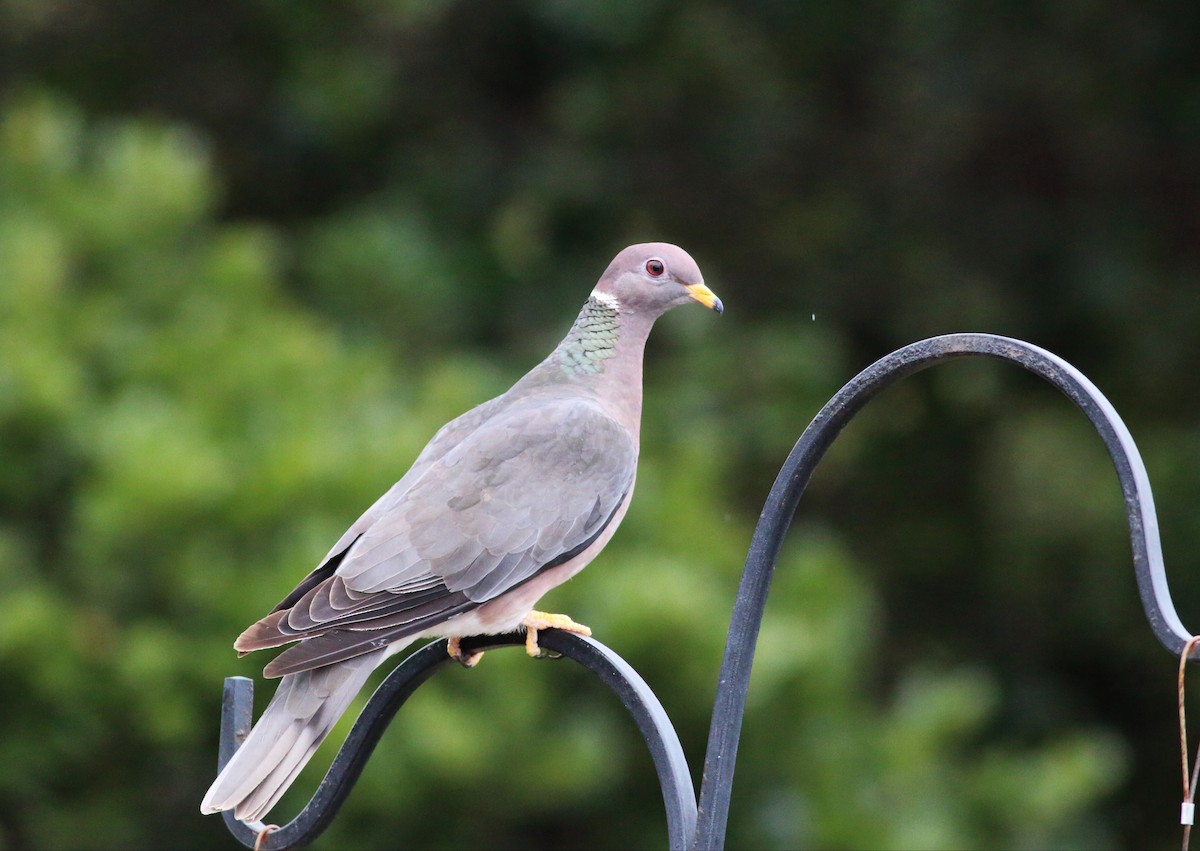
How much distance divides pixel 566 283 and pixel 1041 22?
7.30 feet

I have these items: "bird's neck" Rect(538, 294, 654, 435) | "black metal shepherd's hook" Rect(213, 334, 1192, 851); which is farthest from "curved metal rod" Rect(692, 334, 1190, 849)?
"bird's neck" Rect(538, 294, 654, 435)

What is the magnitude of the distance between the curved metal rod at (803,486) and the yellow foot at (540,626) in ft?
2.06

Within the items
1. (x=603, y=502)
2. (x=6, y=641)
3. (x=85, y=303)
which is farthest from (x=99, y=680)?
(x=603, y=502)

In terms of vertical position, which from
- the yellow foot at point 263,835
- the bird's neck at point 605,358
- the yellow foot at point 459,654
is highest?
the bird's neck at point 605,358

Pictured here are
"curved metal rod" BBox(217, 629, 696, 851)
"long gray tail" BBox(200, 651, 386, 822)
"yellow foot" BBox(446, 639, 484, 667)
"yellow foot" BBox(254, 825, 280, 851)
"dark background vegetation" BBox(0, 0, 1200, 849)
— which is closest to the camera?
"curved metal rod" BBox(217, 629, 696, 851)

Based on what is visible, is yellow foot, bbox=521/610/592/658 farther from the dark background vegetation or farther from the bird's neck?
the dark background vegetation

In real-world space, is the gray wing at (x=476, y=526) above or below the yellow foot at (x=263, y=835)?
above

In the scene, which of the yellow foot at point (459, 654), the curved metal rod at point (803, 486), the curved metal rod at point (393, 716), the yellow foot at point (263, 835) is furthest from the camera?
the yellow foot at point (459, 654)

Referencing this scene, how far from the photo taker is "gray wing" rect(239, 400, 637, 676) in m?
2.37

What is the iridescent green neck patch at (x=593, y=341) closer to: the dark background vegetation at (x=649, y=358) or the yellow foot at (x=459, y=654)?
the yellow foot at (x=459, y=654)

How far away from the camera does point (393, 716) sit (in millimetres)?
2207

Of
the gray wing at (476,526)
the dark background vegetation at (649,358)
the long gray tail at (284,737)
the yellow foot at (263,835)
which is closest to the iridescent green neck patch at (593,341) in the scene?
the gray wing at (476,526)

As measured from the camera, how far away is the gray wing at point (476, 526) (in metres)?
2.37

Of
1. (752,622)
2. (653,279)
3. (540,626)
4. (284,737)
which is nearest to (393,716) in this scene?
(284,737)
